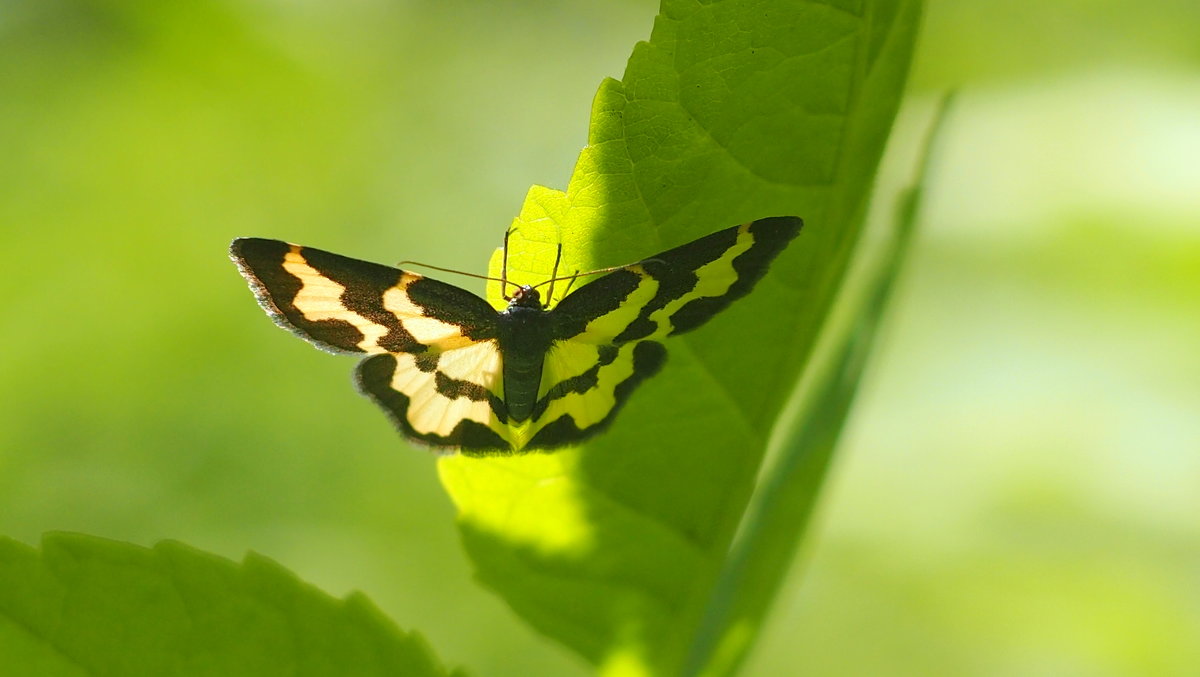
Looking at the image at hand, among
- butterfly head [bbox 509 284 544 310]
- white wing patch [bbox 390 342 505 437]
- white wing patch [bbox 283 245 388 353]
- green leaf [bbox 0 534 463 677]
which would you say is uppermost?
butterfly head [bbox 509 284 544 310]

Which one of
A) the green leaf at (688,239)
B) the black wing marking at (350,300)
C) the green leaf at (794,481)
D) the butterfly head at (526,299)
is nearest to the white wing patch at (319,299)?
the black wing marking at (350,300)

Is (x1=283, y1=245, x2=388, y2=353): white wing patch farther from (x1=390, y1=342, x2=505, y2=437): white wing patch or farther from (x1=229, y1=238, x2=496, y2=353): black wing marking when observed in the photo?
(x1=390, y1=342, x2=505, y2=437): white wing patch

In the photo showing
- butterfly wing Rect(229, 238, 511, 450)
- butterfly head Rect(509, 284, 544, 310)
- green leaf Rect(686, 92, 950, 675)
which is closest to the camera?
green leaf Rect(686, 92, 950, 675)

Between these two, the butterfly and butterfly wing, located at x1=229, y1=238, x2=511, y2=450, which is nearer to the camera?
the butterfly

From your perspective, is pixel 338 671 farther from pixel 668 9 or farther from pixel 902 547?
pixel 902 547

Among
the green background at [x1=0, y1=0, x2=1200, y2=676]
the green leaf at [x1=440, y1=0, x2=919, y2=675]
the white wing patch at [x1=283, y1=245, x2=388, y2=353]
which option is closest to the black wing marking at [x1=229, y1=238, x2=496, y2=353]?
the white wing patch at [x1=283, y1=245, x2=388, y2=353]

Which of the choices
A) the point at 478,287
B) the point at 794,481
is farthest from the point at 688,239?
the point at 478,287

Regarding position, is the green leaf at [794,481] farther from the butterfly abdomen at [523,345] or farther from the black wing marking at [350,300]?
the black wing marking at [350,300]

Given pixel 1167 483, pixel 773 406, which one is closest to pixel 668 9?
pixel 773 406
